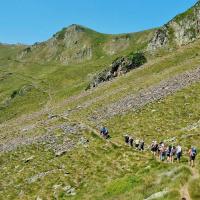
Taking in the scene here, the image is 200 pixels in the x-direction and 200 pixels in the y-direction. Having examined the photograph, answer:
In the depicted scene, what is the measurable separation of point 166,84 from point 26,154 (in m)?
33.1

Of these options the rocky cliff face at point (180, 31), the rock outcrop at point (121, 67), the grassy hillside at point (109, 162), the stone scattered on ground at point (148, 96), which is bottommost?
the grassy hillside at point (109, 162)

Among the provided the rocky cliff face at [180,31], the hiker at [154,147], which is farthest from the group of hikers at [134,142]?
the rocky cliff face at [180,31]

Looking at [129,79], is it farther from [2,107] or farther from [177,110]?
[2,107]

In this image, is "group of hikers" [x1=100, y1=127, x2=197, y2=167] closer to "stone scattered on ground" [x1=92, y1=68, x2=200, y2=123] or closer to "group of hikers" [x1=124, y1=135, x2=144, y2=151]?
"group of hikers" [x1=124, y1=135, x2=144, y2=151]

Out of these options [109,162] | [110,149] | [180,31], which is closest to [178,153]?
[109,162]

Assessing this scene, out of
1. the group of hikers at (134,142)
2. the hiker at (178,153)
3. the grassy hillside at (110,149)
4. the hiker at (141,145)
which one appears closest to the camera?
the grassy hillside at (110,149)

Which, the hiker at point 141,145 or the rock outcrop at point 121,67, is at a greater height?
the rock outcrop at point 121,67

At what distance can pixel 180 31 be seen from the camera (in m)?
137

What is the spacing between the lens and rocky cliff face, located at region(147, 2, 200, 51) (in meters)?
133

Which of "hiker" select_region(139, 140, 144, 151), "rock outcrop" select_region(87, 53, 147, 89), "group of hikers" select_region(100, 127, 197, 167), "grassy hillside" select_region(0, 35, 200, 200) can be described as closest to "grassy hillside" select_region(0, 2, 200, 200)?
"grassy hillside" select_region(0, 35, 200, 200)

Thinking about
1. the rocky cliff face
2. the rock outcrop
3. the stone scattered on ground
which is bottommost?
the stone scattered on ground

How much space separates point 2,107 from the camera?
186125 mm

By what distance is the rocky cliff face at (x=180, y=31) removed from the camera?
13262 cm

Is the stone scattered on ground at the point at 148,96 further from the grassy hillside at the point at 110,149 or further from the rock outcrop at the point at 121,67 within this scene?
the rock outcrop at the point at 121,67
